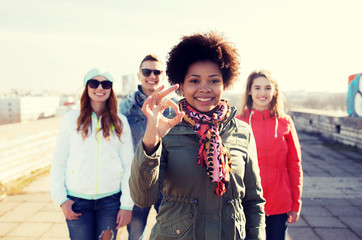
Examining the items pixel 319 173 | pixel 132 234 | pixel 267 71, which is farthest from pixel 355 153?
pixel 132 234

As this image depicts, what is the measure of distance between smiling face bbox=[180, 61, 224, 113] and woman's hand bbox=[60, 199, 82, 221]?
4.23ft

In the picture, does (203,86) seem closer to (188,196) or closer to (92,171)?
(188,196)

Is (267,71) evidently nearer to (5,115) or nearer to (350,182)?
(350,182)

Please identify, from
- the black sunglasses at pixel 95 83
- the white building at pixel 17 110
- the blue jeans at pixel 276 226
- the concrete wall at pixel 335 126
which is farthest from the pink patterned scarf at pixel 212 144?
the white building at pixel 17 110

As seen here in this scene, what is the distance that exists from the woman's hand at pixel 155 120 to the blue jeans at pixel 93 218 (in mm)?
1199

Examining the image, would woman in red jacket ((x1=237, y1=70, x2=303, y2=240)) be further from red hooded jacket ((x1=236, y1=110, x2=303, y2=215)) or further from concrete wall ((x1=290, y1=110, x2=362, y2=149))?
concrete wall ((x1=290, y1=110, x2=362, y2=149))

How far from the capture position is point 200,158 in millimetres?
1440

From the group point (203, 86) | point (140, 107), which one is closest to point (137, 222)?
point (140, 107)

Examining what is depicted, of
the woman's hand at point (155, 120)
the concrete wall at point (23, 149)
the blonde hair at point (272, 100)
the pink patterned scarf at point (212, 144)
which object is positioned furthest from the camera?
the concrete wall at point (23, 149)

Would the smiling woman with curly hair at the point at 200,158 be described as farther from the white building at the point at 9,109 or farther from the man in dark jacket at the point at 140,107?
the white building at the point at 9,109

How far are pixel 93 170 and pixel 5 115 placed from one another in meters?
32.6

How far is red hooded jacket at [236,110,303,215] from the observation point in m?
2.38

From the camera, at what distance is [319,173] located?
7039mm

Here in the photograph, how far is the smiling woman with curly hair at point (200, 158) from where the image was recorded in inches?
51.7
